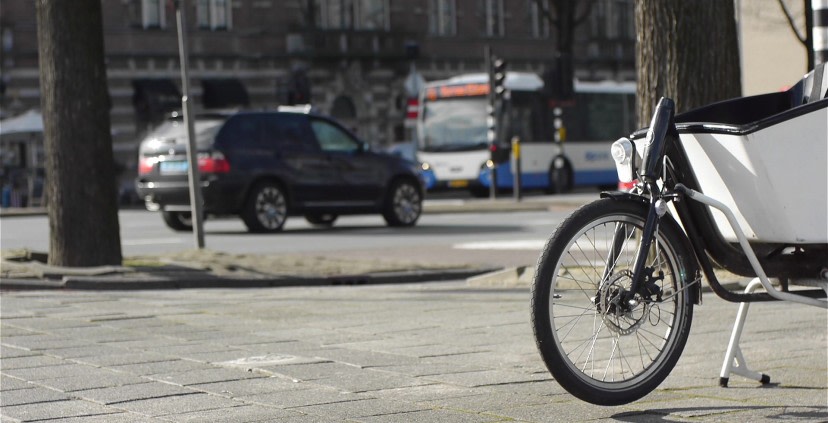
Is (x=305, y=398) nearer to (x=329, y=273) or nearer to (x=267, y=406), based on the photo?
(x=267, y=406)

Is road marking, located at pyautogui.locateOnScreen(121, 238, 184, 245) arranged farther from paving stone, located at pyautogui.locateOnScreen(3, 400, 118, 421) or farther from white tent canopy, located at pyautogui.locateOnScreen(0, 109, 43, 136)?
white tent canopy, located at pyautogui.locateOnScreen(0, 109, 43, 136)

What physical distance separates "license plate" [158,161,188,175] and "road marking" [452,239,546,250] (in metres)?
4.59

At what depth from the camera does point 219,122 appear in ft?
71.4

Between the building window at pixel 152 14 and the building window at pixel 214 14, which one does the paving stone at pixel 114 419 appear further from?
the building window at pixel 214 14

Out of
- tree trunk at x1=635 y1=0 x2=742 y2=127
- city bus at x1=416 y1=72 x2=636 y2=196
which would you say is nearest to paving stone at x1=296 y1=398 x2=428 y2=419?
tree trunk at x1=635 y1=0 x2=742 y2=127

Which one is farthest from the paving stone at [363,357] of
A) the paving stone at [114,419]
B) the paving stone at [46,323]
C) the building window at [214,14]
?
the building window at [214,14]

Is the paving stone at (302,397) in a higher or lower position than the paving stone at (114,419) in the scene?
lower

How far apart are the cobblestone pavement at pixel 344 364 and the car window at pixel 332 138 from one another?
40.7 feet

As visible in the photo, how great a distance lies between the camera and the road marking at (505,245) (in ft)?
56.5

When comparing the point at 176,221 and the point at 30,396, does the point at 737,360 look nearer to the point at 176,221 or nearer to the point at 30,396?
the point at 30,396

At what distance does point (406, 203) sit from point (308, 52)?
2987 centimetres

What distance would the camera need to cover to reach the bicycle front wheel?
17.1 ft

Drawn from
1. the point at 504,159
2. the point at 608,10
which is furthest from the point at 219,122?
the point at 608,10

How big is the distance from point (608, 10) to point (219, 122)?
147ft
